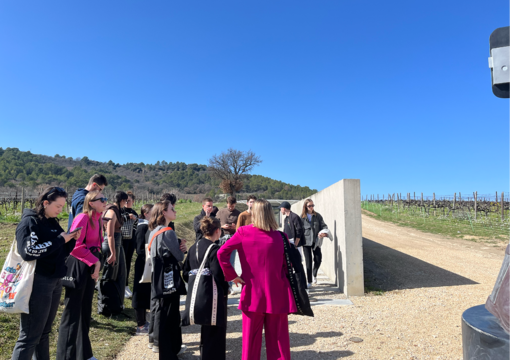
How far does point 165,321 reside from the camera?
10.7 ft

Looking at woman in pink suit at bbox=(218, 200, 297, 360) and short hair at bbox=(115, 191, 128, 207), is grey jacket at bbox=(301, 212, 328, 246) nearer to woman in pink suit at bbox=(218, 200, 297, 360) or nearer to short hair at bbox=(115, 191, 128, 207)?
short hair at bbox=(115, 191, 128, 207)

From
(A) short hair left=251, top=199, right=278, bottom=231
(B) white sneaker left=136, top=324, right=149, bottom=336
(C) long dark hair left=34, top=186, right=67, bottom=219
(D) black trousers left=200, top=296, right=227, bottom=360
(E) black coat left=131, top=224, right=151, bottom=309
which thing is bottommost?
(B) white sneaker left=136, top=324, right=149, bottom=336

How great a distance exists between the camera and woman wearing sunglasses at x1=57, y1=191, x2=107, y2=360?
3057mm

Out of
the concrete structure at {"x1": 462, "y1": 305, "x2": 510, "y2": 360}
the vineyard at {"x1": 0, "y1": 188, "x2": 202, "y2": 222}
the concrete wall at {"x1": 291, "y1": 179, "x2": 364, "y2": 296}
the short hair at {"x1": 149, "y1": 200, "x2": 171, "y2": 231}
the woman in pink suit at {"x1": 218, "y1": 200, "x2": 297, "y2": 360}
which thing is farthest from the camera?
the vineyard at {"x1": 0, "y1": 188, "x2": 202, "y2": 222}

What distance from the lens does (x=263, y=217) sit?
9.32 ft

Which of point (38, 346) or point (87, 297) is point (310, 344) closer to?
point (87, 297)

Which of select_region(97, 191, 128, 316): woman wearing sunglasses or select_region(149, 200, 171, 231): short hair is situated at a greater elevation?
select_region(149, 200, 171, 231): short hair

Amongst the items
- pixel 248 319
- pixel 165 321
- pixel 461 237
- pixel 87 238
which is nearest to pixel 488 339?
pixel 248 319

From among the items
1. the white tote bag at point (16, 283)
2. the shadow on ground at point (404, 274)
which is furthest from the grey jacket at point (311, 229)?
the white tote bag at point (16, 283)

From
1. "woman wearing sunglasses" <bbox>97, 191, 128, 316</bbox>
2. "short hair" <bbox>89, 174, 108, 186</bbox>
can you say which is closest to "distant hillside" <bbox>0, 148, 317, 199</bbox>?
"woman wearing sunglasses" <bbox>97, 191, 128, 316</bbox>

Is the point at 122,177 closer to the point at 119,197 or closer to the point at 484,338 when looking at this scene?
the point at 119,197

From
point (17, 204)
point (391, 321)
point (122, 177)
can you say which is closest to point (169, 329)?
point (391, 321)

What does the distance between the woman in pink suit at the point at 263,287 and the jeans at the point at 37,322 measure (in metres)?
1.50

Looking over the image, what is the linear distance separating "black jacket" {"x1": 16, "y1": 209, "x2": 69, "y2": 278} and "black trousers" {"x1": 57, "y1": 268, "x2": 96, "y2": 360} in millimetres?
510
